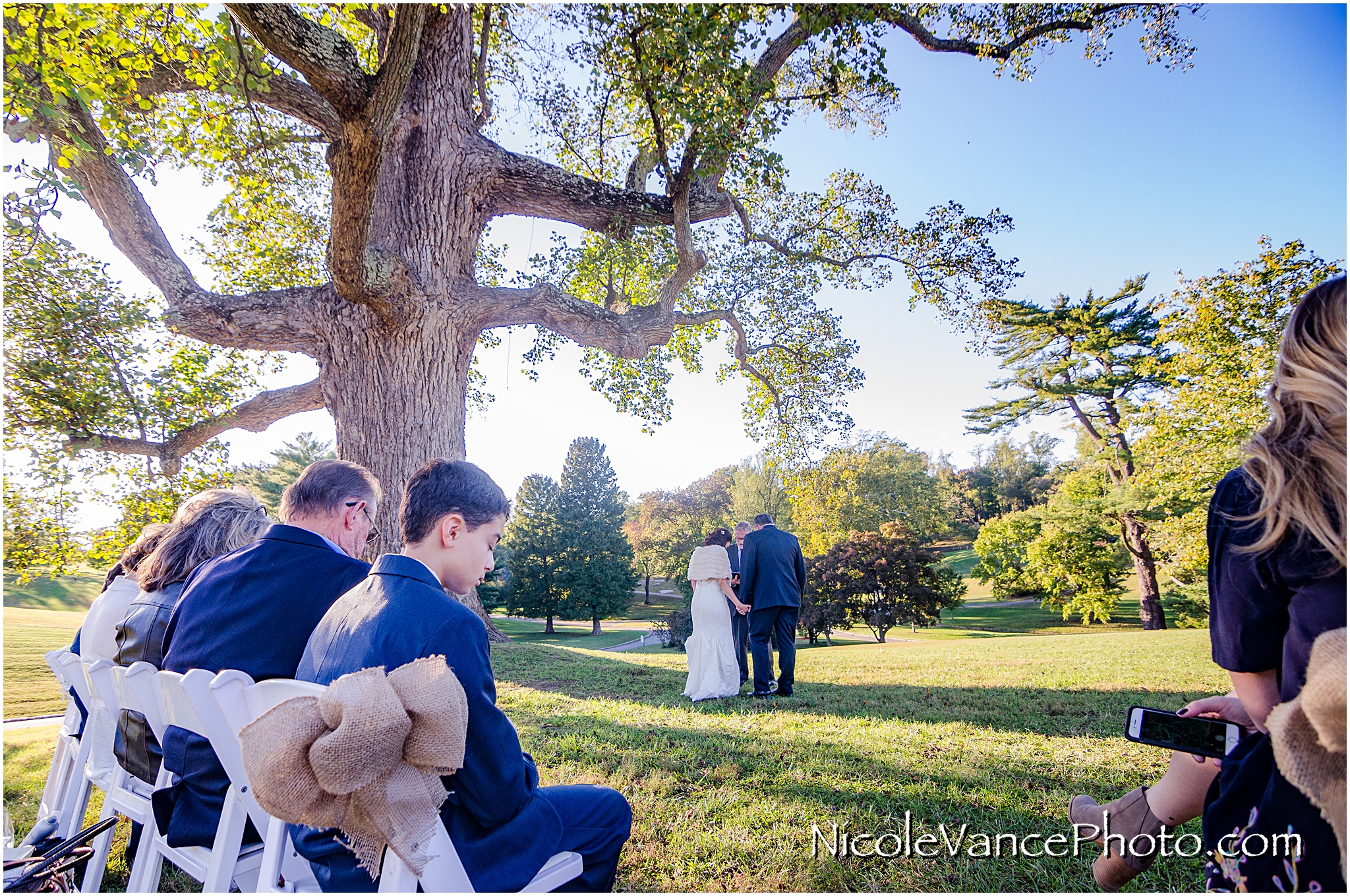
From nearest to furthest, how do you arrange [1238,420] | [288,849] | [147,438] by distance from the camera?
[288,849] → [147,438] → [1238,420]

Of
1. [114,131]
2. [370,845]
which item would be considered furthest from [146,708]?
[114,131]

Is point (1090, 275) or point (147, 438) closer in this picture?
point (147, 438)

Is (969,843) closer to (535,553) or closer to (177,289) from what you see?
(177,289)

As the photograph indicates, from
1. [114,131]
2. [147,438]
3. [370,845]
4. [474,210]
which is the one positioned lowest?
[370,845]

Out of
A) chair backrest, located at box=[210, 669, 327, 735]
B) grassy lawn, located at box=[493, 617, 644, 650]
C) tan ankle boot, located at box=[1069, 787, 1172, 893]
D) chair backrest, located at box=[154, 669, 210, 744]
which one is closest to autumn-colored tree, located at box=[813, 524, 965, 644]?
grassy lawn, located at box=[493, 617, 644, 650]

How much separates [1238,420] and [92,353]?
70.5 ft

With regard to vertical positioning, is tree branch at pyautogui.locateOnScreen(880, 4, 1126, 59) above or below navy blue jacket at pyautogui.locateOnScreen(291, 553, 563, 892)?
above

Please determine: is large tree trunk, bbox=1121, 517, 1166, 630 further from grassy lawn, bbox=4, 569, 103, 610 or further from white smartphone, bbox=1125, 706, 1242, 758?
grassy lawn, bbox=4, 569, 103, 610

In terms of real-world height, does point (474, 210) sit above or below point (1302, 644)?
above

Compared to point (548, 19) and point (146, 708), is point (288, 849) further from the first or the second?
point (548, 19)

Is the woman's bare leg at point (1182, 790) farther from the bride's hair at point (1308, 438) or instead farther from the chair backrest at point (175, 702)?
the chair backrest at point (175, 702)

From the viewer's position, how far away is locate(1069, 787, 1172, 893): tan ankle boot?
2.12 metres

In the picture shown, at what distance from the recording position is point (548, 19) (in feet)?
24.4

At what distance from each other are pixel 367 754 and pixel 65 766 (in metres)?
3.48
